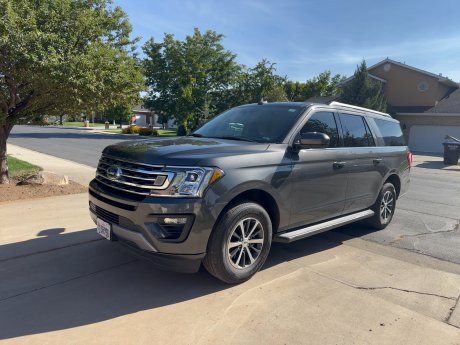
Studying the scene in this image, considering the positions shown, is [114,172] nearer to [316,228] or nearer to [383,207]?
[316,228]

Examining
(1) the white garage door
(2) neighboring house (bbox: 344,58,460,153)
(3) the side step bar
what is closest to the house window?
(2) neighboring house (bbox: 344,58,460,153)

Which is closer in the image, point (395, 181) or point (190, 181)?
point (190, 181)

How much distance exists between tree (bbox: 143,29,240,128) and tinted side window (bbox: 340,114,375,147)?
109ft

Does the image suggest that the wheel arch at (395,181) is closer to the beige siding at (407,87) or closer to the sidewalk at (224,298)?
the sidewalk at (224,298)

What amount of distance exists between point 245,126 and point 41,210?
4.01 metres

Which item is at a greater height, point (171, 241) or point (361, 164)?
point (361, 164)

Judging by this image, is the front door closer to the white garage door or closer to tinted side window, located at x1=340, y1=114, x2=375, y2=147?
tinted side window, located at x1=340, y1=114, x2=375, y2=147

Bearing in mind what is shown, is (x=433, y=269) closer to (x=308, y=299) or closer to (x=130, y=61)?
(x=308, y=299)

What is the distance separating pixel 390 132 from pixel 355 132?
1.29 meters

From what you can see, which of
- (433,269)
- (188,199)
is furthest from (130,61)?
(433,269)

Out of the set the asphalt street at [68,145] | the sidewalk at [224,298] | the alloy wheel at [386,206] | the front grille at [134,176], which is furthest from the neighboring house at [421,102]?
the front grille at [134,176]

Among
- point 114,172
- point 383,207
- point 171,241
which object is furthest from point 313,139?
point 383,207

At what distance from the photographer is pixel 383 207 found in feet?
19.5

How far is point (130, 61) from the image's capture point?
7.68m
